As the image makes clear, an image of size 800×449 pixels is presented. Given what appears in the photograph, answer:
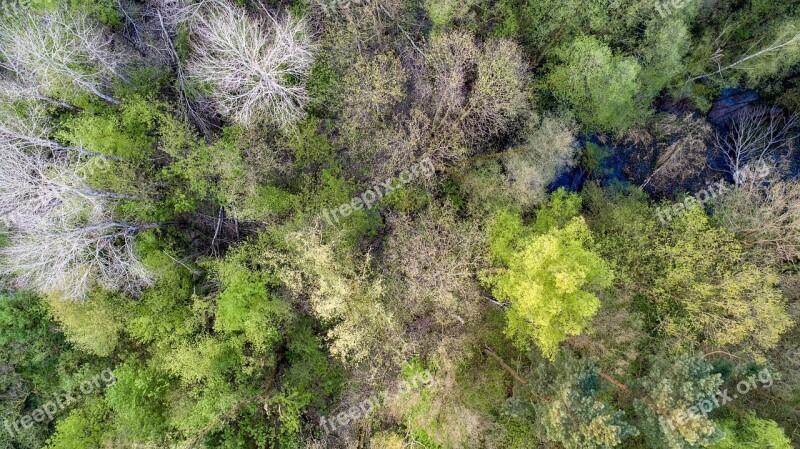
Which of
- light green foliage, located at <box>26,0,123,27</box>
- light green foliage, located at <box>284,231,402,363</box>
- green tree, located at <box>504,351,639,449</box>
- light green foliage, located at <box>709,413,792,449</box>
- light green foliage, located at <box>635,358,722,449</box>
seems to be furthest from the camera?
light green foliage, located at <box>26,0,123,27</box>

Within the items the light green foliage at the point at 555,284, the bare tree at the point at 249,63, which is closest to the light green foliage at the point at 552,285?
the light green foliage at the point at 555,284

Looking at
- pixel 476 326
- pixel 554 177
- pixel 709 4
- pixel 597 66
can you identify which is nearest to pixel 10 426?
pixel 476 326

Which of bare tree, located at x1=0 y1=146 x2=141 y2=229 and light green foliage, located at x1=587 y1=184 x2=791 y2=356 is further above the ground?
bare tree, located at x1=0 y1=146 x2=141 y2=229

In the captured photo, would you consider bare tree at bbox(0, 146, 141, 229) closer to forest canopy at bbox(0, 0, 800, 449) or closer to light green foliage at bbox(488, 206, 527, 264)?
forest canopy at bbox(0, 0, 800, 449)

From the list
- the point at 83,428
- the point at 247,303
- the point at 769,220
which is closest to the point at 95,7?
the point at 247,303

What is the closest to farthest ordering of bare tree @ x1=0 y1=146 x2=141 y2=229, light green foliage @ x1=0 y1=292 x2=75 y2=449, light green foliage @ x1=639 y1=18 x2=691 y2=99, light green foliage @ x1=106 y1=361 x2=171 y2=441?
1. bare tree @ x1=0 y1=146 x2=141 y2=229
2. light green foliage @ x1=106 y1=361 x2=171 y2=441
3. light green foliage @ x1=0 y1=292 x2=75 y2=449
4. light green foliage @ x1=639 y1=18 x2=691 y2=99

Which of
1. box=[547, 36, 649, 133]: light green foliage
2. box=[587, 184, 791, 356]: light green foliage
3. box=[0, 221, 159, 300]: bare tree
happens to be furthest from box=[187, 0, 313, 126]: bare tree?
box=[587, 184, 791, 356]: light green foliage

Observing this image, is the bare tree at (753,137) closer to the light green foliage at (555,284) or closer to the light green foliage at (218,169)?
the light green foliage at (555,284)

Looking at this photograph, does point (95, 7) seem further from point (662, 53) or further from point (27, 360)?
point (662, 53)
